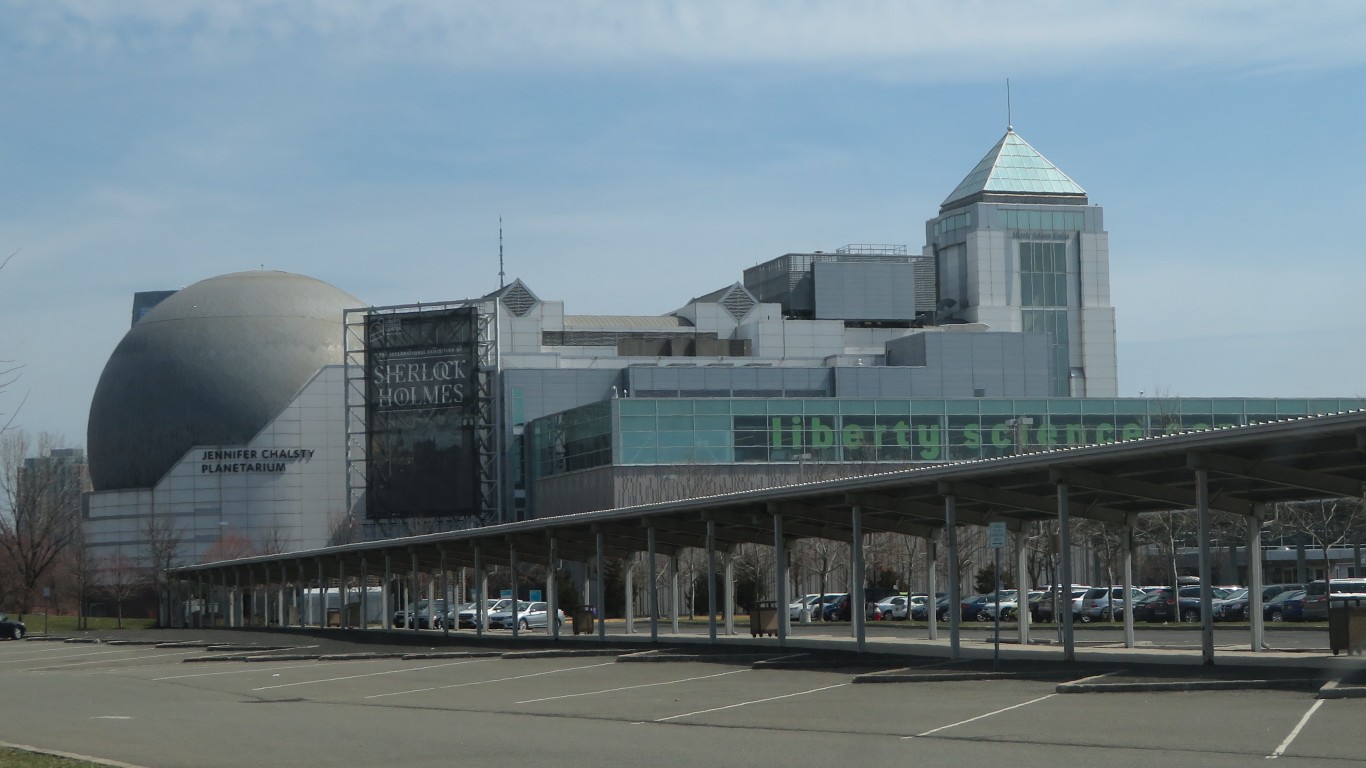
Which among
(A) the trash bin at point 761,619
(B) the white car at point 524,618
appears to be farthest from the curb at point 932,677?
(B) the white car at point 524,618

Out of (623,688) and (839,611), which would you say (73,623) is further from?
(623,688)

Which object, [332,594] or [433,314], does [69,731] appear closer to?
[332,594]

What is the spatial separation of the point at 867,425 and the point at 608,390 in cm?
2189

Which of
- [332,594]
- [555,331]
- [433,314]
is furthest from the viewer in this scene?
[555,331]

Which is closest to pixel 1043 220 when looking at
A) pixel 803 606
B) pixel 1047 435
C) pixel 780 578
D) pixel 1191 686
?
pixel 1047 435

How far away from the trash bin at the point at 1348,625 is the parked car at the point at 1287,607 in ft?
78.5

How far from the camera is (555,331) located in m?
116

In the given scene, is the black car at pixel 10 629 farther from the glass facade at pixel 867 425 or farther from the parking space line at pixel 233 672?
the parking space line at pixel 233 672

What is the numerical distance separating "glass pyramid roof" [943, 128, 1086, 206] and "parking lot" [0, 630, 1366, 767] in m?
96.4

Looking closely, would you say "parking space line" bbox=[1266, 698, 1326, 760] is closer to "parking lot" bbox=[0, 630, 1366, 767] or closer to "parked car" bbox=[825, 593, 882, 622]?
"parking lot" bbox=[0, 630, 1366, 767]

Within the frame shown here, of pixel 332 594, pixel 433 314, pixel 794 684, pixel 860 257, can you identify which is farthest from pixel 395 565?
pixel 860 257

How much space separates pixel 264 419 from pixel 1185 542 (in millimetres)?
61360

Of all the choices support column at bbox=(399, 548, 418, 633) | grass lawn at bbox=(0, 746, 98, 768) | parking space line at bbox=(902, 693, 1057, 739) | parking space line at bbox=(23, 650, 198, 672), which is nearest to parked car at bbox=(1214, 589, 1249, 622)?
support column at bbox=(399, 548, 418, 633)

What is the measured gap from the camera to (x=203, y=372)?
366ft
